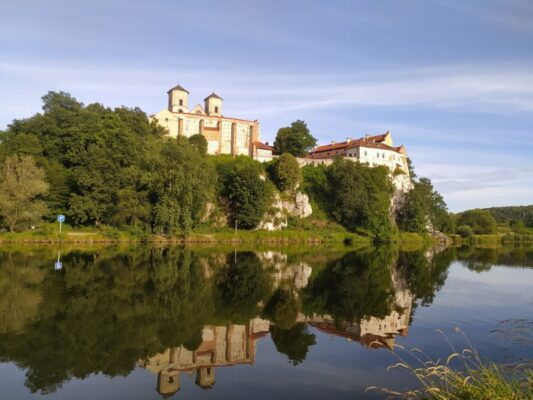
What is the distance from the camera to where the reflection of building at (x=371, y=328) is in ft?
42.1

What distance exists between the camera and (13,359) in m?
9.94

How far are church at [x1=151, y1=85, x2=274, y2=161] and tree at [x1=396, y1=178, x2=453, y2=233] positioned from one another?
27.9 m

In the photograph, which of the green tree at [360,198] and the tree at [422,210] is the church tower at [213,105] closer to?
the green tree at [360,198]

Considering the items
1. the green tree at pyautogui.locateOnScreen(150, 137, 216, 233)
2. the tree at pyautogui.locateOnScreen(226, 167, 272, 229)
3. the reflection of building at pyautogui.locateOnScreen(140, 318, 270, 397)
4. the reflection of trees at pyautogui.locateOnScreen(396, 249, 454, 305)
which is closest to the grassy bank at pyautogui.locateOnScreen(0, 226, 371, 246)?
the tree at pyautogui.locateOnScreen(226, 167, 272, 229)

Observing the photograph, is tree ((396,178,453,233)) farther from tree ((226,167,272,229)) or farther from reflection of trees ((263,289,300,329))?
reflection of trees ((263,289,300,329))

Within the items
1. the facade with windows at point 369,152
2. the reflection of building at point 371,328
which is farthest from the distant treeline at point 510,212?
the reflection of building at point 371,328

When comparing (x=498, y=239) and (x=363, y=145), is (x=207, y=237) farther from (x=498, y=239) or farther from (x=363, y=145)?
(x=498, y=239)

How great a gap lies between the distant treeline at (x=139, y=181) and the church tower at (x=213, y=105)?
16.8 m

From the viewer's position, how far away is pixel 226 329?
13234 millimetres

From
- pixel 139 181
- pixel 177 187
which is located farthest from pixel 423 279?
pixel 139 181

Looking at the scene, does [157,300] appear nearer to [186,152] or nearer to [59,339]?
[59,339]

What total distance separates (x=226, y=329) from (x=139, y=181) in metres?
40.6

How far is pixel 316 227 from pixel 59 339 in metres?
58.6

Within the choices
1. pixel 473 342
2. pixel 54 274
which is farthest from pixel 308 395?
pixel 54 274
